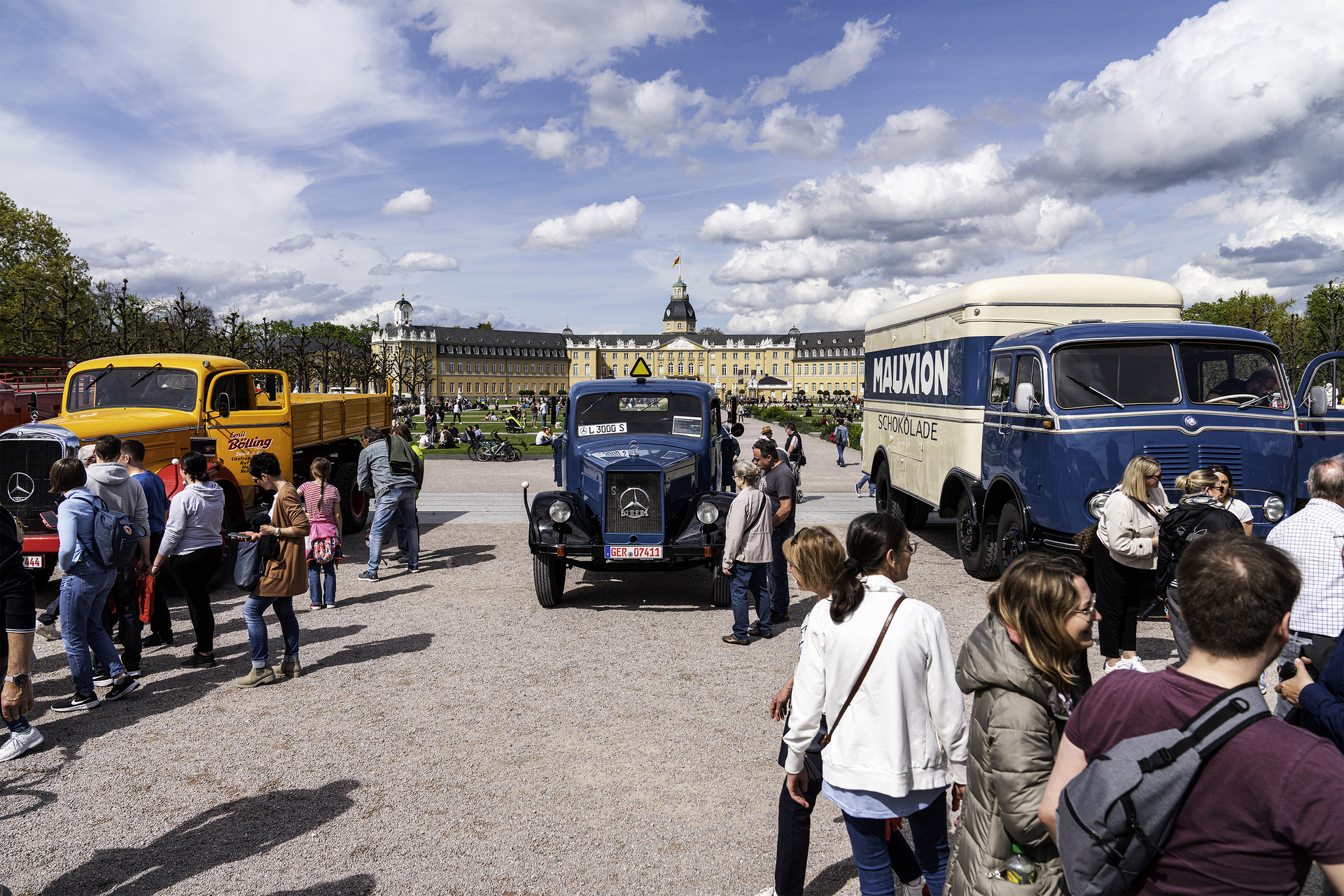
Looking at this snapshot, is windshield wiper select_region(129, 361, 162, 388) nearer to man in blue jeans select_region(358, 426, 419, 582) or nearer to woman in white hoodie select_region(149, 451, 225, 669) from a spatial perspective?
man in blue jeans select_region(358, 426, 419, 582)

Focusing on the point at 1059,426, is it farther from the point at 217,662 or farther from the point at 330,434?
the point at 330,434

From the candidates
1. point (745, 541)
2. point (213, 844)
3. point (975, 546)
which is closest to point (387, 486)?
point (745, 541)

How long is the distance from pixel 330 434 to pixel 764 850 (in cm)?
1122

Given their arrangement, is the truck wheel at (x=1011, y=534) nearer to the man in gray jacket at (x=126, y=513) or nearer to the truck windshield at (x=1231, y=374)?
the truck windshield at (x=1231, y=374)

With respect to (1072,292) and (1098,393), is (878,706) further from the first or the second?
(1072,292)

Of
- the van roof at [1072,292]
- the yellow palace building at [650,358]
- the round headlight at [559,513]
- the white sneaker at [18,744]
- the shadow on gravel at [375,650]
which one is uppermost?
the yellow palace building at [650,358]

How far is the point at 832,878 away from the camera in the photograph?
3.83 m

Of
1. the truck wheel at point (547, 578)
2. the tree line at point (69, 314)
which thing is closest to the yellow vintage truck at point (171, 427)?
the truck wheel at point (547, 578)

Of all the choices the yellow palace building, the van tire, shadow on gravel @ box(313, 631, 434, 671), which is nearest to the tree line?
the van tire

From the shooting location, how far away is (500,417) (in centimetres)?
5516

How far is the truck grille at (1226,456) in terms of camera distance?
766 cm

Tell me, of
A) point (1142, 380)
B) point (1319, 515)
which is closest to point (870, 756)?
point (1319, 515)

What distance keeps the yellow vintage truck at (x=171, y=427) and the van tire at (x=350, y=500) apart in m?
0.03

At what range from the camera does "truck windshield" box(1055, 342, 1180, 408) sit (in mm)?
8055
